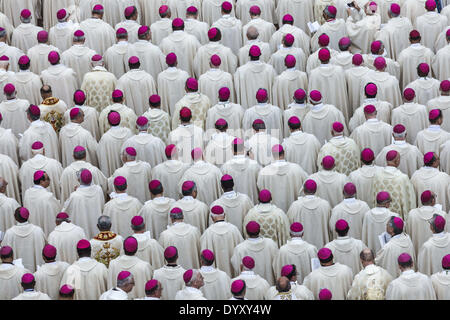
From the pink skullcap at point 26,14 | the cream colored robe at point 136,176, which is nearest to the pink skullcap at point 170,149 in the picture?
the cream colored robe at point 136,176

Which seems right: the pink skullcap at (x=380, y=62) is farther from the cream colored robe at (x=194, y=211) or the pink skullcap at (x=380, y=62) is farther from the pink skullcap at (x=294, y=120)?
the cream colored robe at (x=194, y=211)

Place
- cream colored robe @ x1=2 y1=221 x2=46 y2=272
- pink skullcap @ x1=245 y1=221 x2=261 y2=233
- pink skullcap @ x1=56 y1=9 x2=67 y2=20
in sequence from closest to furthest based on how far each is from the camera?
1. pink skullcap @ x1=245 y1=221 x2=261 y2=233
2. cream colored robe @ x1=2 y1=221 x2=46 y2=272
3. pink skullcap @ x1=56 y1=9 x2=67 y2=20

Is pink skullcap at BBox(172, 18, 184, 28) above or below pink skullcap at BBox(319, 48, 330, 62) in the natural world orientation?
above

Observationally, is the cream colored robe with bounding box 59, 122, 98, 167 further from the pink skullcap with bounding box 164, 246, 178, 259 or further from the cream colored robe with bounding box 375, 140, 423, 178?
the cream colored robe with bounding box 375, 140, 423, 178

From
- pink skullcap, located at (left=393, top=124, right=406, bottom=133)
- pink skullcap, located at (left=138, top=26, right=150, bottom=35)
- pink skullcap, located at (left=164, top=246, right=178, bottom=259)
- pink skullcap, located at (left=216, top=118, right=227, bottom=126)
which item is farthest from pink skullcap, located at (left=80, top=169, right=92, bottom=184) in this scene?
pink skullcap, located at (left=393, top=124, right=406, bottom=133)

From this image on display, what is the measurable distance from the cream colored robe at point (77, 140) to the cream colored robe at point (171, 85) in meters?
1.58

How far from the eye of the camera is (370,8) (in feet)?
68.5

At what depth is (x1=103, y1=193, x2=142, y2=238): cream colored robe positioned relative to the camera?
1788 cm

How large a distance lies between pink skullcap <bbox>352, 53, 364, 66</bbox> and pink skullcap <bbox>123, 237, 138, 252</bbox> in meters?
5.25

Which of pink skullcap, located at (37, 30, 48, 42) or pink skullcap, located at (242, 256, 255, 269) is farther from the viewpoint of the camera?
pink skullcap, located at (37, 30, 48, 42)

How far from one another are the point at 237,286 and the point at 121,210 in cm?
300

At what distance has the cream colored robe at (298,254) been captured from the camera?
1678cm

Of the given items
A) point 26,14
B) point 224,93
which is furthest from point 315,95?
point 26,14

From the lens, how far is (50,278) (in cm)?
1658
